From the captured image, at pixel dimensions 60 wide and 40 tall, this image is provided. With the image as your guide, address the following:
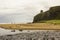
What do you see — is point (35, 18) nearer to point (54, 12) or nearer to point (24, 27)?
point (54, 12)

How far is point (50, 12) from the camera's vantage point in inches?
5123

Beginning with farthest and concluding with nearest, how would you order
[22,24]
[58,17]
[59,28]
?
[58,17] < [22,24] < [59,28]

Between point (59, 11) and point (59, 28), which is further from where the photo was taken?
point (59, 11)

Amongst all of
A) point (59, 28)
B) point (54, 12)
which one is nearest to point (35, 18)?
point (54, 12)

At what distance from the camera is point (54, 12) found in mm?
129625

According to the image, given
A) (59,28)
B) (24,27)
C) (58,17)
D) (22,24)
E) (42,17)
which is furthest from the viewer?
(42,17)

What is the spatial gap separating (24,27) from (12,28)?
488 cm

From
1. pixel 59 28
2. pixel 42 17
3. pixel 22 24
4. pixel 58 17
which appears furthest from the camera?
pixel 42 17

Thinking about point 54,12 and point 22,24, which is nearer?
point 22,24

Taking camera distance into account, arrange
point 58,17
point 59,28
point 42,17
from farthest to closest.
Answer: point 42,17 → point 58,17 → point 59,28

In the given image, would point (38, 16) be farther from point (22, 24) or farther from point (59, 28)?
point (59, 28)

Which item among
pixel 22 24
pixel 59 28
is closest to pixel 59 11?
pixel 22 24

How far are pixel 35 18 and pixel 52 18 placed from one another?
14859mm

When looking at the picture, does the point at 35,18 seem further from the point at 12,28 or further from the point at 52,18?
the point at 12,28
